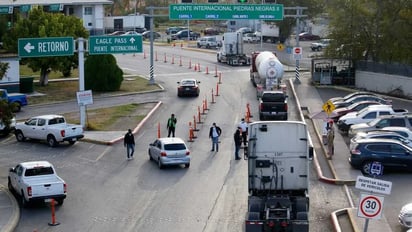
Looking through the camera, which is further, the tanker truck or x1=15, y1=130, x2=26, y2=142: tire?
the tanker truck

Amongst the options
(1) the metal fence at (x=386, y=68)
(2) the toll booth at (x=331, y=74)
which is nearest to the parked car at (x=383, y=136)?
(1) the metal fence at (x=386, y=68)

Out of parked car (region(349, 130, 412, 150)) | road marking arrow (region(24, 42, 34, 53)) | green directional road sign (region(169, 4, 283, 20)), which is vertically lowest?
parked car (region(349, 130, 412, 150))

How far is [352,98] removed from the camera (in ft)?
155

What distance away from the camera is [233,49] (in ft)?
242

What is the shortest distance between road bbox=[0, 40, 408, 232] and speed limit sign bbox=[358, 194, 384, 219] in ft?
18.1

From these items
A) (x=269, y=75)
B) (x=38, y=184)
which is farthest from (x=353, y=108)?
(x=38, y=184)

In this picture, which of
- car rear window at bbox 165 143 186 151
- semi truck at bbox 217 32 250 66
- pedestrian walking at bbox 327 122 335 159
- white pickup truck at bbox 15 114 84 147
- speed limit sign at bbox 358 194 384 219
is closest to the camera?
speed limit sign at bbox 358 194 384 219

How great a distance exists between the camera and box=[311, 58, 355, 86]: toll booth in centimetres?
6057

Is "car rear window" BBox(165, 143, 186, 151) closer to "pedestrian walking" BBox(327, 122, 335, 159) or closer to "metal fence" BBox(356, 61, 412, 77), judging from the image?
"pedestrian walking" BBox(327, 122, 335, 159)

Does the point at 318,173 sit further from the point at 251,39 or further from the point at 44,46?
the point at 251,39

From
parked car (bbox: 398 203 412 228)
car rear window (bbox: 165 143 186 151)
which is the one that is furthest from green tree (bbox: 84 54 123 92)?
parked car (bbox: 398 203 412 228)

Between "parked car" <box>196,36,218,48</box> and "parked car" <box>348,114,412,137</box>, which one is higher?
"parked car" <box>196,36,218,48</box>

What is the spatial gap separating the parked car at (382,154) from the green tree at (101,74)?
29975 millimetres

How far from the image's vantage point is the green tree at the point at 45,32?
192 feet
